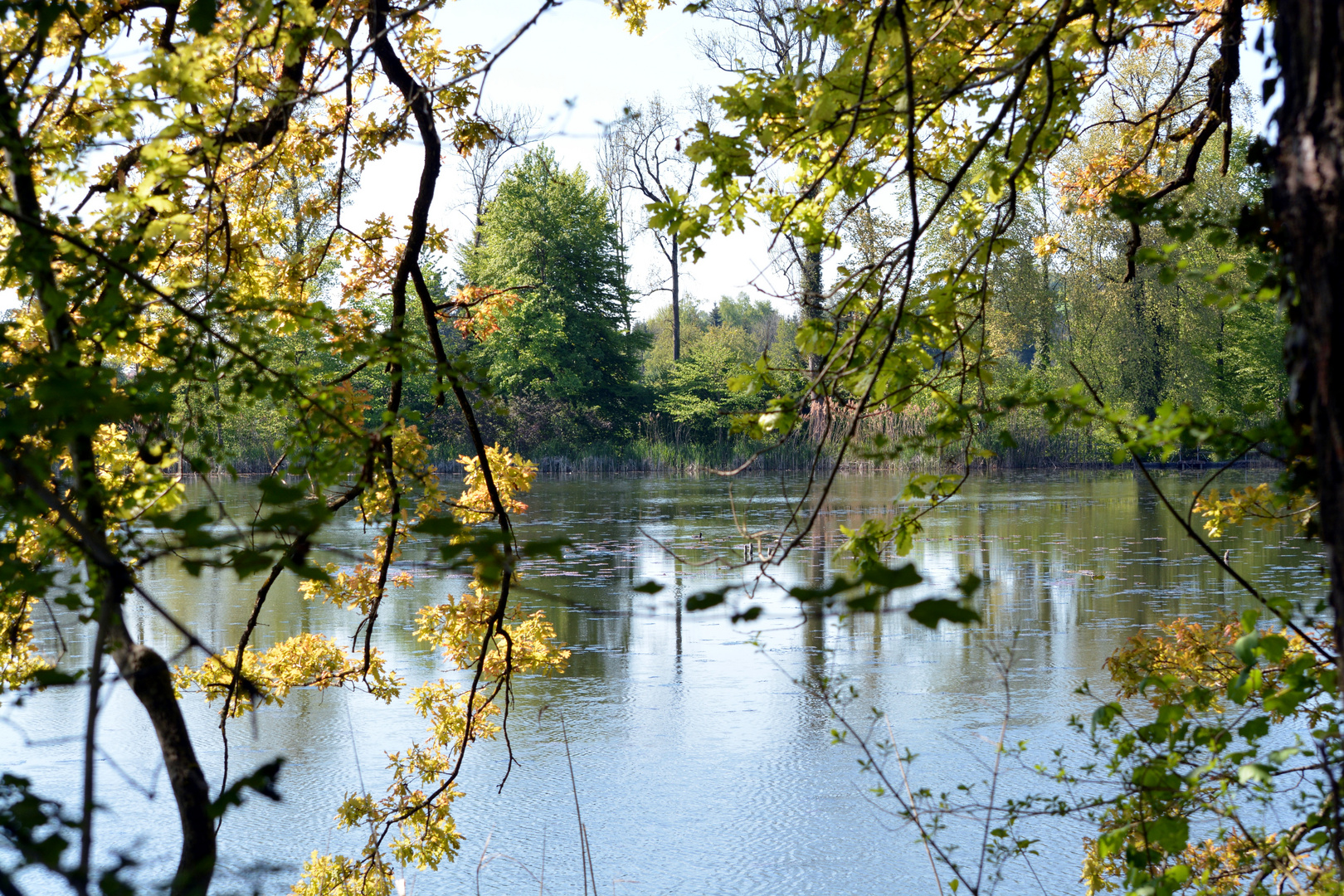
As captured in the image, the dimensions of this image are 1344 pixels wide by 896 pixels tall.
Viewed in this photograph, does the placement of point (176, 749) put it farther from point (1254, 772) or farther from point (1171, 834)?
point (1254, 772)

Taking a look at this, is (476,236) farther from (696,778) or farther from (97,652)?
(97,652)

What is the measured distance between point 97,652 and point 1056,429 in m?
1.92

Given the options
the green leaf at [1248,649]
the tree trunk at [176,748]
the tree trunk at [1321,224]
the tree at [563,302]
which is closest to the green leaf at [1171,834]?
the green leaf at [1248,649]

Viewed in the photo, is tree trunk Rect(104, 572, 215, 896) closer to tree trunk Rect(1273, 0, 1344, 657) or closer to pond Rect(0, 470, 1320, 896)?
pond Rect(0, 470, 1320, 896)

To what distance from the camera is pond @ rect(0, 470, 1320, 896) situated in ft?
15.6

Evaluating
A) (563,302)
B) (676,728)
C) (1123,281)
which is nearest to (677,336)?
(563,302)

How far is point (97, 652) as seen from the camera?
3.70 feet

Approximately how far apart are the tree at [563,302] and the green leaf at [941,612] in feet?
97.5

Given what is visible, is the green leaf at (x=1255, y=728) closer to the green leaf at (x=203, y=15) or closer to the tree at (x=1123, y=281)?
the tree at (x=1123, y=281)

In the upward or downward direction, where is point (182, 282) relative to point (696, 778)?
upward

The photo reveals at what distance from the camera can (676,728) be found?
6508 mm

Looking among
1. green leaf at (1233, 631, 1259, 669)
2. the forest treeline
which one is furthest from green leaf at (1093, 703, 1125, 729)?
Answer: the forest treeline

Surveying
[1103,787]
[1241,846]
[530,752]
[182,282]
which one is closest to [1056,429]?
[1241,846]

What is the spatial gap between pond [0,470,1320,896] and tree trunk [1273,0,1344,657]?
82 cm
